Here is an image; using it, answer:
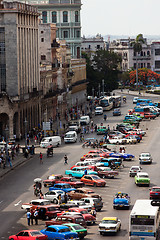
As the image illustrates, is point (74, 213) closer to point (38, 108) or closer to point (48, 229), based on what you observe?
point (48, 229)

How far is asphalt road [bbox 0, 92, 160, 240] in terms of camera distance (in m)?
65.6

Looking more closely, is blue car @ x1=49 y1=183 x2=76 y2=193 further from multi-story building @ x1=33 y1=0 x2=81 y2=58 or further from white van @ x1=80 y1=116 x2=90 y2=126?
multi-story building @ x1=33 y1=0 x2=81 y2=58

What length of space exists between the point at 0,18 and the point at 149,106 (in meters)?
51.0

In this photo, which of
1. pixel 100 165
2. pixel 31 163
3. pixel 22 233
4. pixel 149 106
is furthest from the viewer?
pixel 149 106

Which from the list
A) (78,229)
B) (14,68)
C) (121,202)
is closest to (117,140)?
(14,68)

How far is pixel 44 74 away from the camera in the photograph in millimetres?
141750

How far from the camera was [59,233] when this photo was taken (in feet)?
191

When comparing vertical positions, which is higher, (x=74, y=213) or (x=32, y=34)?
(x=32, y=34)

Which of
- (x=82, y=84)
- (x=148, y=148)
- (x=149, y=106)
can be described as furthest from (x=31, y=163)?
(x=82, y=84)

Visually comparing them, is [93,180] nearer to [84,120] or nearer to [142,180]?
[142,180]

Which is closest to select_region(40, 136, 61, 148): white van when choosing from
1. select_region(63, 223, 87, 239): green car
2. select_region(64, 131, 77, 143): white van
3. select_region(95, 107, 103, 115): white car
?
select_region(64, 131, 77, 143): white van

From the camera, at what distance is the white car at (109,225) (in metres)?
61.7

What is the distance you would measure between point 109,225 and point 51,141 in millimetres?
52856

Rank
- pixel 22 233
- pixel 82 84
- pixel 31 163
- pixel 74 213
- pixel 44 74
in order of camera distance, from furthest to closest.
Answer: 1. pixel 82 84
2. pixel 44 74
3. pixel 31 163
4. pixel 74 213
5. pixel 22 233
